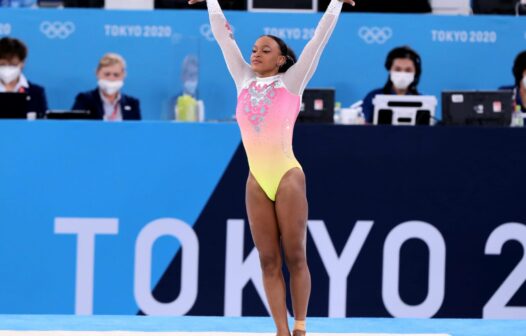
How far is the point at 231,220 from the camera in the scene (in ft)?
21.2

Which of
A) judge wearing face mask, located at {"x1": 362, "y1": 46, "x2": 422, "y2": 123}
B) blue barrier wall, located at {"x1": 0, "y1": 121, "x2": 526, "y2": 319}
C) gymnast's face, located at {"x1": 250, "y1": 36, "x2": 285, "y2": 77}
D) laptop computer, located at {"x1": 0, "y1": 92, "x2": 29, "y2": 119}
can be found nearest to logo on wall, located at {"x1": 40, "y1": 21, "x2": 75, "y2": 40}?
laptop computer, located at {"x1": 0, "y1": 92, "x2": 29, "y2": 119}

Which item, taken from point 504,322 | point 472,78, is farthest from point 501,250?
point 472,78

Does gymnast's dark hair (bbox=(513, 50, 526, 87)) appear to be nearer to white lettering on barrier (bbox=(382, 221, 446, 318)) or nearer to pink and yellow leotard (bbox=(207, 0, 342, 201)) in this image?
white lettering on barrier (bbox=(382, 221, 446, 318))

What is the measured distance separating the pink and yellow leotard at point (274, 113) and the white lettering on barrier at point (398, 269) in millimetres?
2347

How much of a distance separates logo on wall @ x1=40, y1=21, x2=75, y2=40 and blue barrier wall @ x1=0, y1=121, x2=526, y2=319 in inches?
128

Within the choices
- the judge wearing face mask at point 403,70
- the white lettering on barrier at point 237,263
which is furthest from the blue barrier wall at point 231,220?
the judge wearing face mask at point 403,70

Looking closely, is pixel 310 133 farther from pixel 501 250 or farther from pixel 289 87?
pixel 289 87

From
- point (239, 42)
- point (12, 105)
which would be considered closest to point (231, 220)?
point (12, 105)

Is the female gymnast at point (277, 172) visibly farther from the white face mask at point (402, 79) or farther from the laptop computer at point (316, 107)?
the white face mask at point (402, 79)

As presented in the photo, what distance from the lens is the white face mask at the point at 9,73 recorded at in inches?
327

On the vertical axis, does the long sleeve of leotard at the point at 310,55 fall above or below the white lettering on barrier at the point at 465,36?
below

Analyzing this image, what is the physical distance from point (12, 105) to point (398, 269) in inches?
107

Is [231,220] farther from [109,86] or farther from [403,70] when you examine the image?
[403,70]

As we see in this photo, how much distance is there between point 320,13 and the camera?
9.64 m
